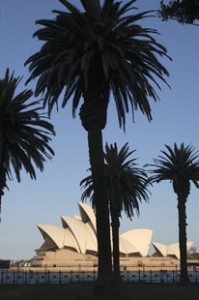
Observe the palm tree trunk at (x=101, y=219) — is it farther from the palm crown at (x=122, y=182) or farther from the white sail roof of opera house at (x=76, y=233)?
the white sail roof of opera house at (x=76, y=233)

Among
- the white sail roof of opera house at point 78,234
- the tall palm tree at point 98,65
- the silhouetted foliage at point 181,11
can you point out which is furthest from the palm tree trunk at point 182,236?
the white sail roof of opera house at point 78,234

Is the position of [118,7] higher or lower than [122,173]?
higher

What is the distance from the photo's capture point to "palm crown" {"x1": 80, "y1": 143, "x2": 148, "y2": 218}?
2168 inches

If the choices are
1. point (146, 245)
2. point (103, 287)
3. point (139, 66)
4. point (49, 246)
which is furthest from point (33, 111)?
point (146, 245)

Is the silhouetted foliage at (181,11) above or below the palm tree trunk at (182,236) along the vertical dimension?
above

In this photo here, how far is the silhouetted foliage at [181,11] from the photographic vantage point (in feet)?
59.3

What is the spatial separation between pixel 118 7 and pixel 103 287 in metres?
15.7

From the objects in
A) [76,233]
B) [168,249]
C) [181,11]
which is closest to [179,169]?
[181,11]

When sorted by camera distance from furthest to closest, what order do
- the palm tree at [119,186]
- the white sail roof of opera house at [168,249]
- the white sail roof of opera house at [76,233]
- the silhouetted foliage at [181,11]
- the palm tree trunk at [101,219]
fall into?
the white sail roof of opera house at [168,249] < the white sail roof of opera house at [76,233] < the palm tree at [119,186] < the palm tree trunk at [101,219] < the silhouetted foliage at [181,11]

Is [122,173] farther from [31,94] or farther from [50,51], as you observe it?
[50,51]

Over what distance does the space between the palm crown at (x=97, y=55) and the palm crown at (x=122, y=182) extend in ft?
72.9

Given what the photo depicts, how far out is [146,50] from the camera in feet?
104

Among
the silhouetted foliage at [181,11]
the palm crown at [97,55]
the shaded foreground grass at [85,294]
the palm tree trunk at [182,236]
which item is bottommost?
Result: the shaded foreground grass at [85,294]

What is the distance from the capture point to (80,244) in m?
140
